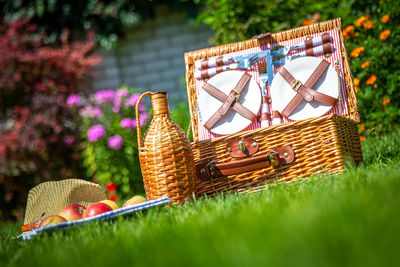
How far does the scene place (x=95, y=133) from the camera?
3.42 metres

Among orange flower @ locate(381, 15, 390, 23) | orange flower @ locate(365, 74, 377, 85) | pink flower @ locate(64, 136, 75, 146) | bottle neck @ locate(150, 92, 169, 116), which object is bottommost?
pink flower @ locate(64, 136, 75, 146)

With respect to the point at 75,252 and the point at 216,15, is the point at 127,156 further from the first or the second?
the point at 75,252

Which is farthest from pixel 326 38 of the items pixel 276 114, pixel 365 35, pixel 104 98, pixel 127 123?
pixel 104 98

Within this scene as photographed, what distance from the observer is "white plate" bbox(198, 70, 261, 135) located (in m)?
2.21

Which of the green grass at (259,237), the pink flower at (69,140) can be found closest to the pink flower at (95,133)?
the pink flower at (69,140)

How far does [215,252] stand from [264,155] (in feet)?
3.59

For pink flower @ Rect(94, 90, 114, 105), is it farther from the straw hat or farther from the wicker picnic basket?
the wicker picnic basket

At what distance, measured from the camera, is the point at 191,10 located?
4.68 metres

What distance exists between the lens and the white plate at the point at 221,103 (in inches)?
86.8

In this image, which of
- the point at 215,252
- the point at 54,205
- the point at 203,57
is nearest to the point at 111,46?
the point at 203,57

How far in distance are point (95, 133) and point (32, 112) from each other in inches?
48.6

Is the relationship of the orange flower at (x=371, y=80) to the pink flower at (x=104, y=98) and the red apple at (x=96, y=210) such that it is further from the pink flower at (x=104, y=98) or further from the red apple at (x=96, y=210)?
the red apple at (x=96, y=210)

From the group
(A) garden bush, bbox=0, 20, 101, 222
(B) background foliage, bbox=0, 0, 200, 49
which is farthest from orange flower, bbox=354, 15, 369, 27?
(A) garden bush, bbox=0, 20, 101, 222

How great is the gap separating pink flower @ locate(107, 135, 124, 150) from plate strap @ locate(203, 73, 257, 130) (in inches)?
54.2
